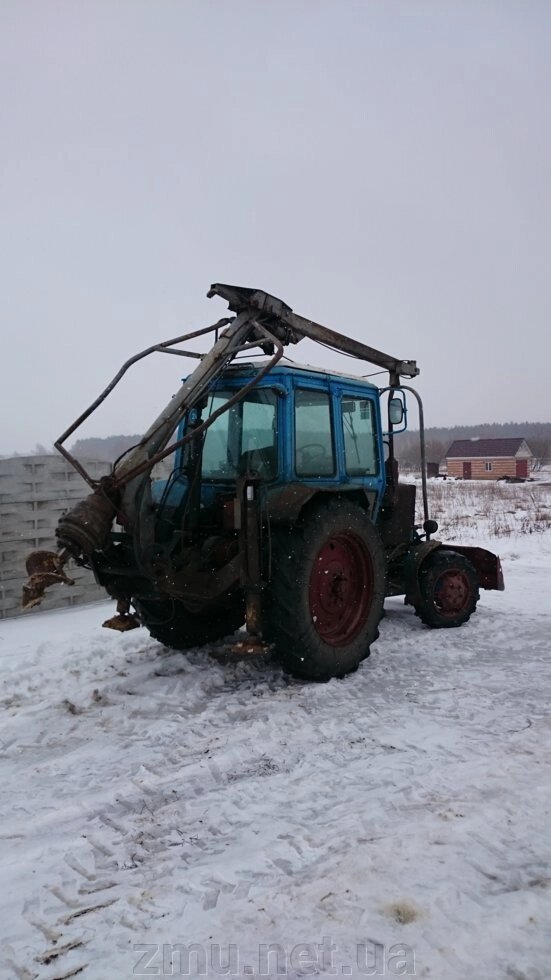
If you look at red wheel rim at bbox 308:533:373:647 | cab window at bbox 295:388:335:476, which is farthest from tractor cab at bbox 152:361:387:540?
red wheel rim at bbox 308:533:373:647

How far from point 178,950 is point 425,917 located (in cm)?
84

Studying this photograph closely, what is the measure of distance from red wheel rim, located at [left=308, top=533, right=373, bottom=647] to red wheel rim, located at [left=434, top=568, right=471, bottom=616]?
142cm

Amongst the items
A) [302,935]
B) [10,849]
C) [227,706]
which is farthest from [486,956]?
[227,706]

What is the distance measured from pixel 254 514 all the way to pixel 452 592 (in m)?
2.86

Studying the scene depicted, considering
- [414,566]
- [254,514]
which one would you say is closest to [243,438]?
[254,514]

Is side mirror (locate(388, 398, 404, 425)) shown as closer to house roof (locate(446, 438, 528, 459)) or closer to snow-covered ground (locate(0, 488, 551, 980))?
snow-covered ground (locate(0, 488, 551, 980))

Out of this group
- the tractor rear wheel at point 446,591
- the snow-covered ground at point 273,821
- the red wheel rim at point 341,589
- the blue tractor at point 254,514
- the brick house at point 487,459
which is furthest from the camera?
the brick house at point 487,459

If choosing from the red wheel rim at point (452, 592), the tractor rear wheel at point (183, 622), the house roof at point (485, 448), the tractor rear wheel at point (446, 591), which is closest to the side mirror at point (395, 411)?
the tractor rear wheel at point (446, 591)

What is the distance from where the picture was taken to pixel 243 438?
197 inches

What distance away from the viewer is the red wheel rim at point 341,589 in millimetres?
4625

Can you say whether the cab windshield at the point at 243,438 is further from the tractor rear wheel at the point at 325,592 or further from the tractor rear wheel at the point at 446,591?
the tractor rear wheel at the point at 446,591

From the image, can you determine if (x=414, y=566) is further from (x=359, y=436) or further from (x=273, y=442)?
(x=273, y=442)

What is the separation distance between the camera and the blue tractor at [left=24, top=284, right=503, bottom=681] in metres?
4.00

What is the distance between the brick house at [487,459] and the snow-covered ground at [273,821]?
4975cm
